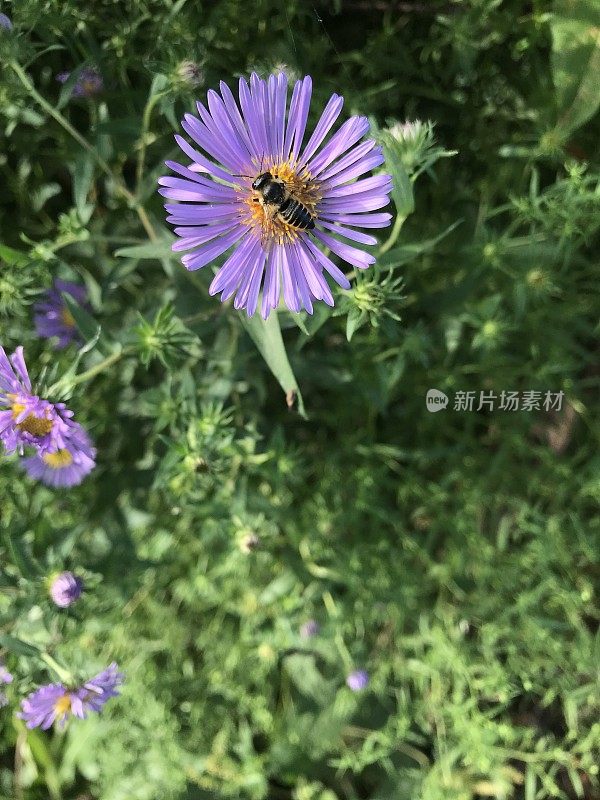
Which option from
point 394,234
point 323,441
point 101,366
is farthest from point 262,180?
point 323,441

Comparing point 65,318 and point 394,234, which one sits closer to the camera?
point 394,234

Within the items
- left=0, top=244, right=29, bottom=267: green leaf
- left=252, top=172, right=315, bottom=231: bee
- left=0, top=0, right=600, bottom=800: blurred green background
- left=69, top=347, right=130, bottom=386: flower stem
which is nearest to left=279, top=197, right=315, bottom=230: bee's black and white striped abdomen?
left=252, top=172, right=315, bottom=231: bee

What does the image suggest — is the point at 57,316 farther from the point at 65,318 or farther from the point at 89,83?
the point at 89,83

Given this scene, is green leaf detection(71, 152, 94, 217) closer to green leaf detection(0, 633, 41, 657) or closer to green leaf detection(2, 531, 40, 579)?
green leaf detection(2, 531, 40, 579)

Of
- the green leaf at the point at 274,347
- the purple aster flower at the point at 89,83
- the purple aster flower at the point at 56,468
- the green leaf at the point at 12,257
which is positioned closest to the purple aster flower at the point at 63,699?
the purple aster flower at the point at 56,468

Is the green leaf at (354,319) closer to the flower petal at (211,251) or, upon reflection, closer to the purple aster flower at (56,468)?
the flower petal at (211,251)

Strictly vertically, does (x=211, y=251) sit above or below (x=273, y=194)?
below

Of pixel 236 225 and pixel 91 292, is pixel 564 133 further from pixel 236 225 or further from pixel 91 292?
pixel 91 292
